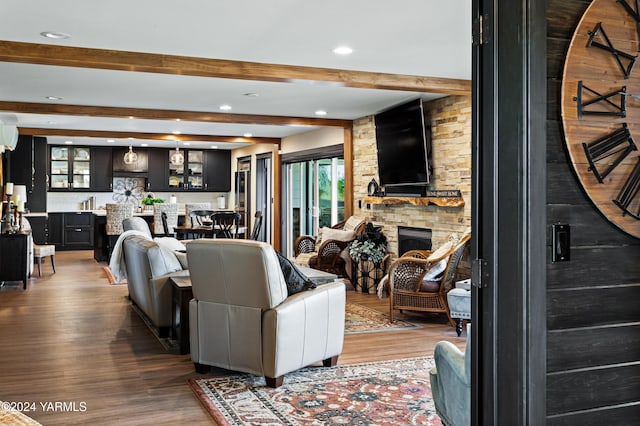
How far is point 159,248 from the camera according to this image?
5.46 m

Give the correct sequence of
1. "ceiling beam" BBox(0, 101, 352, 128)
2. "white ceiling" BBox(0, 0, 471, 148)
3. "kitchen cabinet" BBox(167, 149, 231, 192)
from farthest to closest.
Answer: "kitchen cabinet" BBox(167, 149, 231, 192), "ceiling beam" BBox(0, 101, 352, 128), "white ceiling" BBox(0, 0, 471, 148)

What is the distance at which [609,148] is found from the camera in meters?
2.01

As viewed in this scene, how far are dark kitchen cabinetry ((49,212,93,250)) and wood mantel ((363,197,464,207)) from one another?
7922mm

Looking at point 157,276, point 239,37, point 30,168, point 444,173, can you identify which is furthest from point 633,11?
point 30,168

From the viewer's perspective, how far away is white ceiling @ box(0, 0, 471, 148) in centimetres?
387

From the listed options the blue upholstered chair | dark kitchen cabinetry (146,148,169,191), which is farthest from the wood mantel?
dark kitchen cabinetry (146,148,169,191)

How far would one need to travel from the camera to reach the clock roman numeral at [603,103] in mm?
1965

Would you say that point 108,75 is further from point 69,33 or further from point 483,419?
point 483,419

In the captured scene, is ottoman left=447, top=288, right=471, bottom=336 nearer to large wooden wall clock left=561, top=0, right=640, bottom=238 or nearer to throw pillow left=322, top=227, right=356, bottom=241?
throw pillow left=322, top=227, right=356, bottom=241

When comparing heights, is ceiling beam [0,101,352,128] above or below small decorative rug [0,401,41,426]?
above

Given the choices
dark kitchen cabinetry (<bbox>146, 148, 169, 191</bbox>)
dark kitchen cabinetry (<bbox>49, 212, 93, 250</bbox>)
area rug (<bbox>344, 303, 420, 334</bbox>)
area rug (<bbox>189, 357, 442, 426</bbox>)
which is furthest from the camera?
dark kitchen cabinetry (<bbox>146, 148, 169, 191</bbox>)

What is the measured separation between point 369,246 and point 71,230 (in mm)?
8541

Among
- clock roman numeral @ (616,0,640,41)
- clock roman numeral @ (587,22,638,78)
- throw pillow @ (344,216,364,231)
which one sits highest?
clock roman numeral @ (616,0,640,41)

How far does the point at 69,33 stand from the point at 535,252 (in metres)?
3.80
